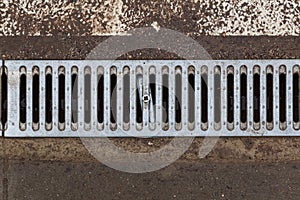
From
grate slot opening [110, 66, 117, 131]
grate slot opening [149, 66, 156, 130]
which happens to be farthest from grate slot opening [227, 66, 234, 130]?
grate slot opening [110, 66, 117, 131]

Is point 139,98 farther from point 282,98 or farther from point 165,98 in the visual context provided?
point 282,98

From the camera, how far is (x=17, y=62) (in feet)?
5.61

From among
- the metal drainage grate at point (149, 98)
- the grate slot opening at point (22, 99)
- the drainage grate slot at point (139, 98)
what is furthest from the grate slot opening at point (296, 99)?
the grate slot opening at point (22, 99)

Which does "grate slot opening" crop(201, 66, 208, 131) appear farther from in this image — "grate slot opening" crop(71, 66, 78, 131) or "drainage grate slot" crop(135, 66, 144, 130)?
"grate slot opening" crop(71, 66, 78, 131)

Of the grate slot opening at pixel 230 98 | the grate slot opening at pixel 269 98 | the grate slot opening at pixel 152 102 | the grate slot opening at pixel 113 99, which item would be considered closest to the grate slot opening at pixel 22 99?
A: the grate slot opening at pixel 113 99

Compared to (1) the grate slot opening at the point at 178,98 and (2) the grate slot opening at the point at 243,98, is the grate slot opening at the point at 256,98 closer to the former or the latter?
(2) the grate slot opening at the point at 243,98

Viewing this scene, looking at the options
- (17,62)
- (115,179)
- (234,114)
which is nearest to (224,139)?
A: (234,114)

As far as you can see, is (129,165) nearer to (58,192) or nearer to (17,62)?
(58,192)

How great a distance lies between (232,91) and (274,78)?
13 centimetres

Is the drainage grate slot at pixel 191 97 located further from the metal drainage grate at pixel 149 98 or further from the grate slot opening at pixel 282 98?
the grate slot opening at pixel 282 98

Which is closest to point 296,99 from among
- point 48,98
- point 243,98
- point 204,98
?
point 243,98

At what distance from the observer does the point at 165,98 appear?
68.9 inches

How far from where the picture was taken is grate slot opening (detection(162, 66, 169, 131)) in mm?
1718

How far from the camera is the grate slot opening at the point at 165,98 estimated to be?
1718 mm
